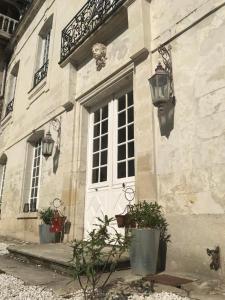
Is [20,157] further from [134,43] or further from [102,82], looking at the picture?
[134,43]

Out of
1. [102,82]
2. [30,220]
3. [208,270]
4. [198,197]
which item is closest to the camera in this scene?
[208,270]

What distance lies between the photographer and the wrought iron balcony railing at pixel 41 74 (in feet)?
29.8

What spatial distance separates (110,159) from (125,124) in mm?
693

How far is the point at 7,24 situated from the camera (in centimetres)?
1405

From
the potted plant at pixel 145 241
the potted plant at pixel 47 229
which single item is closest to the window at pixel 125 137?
the potted plant at pixel 145 241

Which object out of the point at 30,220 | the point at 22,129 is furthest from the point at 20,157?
the point at 30,220

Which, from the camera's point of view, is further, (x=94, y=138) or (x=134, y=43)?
(x=94, y=138)

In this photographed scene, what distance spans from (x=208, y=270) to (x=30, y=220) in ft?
17.6

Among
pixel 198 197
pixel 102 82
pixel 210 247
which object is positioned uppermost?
pixel 102 82

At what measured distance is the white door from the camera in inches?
211

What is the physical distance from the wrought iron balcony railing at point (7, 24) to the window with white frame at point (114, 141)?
9.56 m

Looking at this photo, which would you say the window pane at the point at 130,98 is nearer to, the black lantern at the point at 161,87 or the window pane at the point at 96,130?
the window pane at the point at 96,130

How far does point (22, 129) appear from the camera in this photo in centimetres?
962

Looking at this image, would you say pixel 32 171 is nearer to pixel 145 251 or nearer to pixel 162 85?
pixel 162 85
